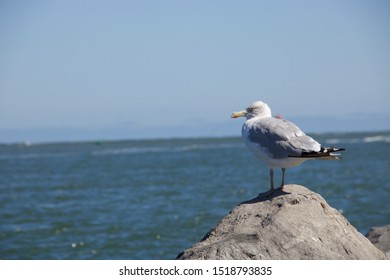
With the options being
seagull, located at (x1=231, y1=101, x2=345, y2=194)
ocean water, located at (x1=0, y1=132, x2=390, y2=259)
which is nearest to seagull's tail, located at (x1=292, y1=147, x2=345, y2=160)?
seagull, located at (x1=231, y1=101, x2=345, y2=194)

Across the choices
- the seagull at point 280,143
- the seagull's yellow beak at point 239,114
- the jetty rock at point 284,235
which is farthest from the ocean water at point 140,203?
the jetty rock at point 284,235

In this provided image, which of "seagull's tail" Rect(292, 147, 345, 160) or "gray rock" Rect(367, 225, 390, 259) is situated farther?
"gray rock" Rect(367, 225, 390, 259)

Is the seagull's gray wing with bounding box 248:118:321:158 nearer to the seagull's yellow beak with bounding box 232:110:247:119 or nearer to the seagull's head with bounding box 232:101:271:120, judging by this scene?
the seagull's head with bounding box 232:101:271:120

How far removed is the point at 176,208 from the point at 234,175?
643 inches

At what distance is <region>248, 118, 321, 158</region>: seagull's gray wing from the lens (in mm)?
9148

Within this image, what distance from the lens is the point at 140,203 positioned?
31016 millimetres

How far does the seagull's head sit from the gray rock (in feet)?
11.2

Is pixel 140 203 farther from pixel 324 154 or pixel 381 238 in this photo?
pixel 324 154

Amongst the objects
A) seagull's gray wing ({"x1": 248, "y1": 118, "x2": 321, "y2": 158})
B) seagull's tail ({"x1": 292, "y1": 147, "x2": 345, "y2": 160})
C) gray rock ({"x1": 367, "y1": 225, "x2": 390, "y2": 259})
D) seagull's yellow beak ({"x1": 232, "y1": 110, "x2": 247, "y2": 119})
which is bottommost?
gray rock ({"x1": 367, "y1": 225, "x2": 390, "y2": 259})

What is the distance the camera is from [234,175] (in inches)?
1768

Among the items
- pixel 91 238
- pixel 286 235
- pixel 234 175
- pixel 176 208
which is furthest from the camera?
pixel 234 175

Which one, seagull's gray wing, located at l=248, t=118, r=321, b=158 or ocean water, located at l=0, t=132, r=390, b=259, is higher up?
seagull's gray wing, located at l=248, t=118, r=321, b=158
